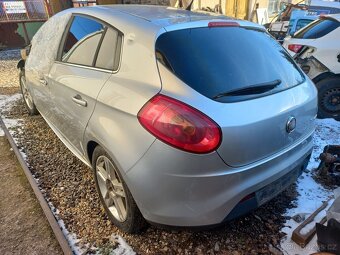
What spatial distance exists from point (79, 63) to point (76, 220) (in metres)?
1.34

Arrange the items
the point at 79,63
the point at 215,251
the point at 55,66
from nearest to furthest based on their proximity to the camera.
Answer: the point at 215,251
the point at 79,63
the point at 55,66

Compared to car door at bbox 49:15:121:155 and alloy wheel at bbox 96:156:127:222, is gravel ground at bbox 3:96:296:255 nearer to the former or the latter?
alloy wheel at bbox 96:156:127:222

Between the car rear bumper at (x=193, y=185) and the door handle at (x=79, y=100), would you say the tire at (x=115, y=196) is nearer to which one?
the car rear bumper at (x=193, y=185)

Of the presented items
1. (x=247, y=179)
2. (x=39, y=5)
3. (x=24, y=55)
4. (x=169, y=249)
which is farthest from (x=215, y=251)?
(x=39, y=5)

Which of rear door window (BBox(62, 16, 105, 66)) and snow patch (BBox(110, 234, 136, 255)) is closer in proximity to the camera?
snow patch (BBox(110, 234, 136, 255))

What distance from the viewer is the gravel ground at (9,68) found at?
738cm

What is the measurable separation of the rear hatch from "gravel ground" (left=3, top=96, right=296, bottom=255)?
76 centimetres

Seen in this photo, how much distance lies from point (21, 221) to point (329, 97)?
14.8 feet

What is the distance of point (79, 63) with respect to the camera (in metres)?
2.69

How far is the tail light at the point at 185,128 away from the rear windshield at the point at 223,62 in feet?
0.57

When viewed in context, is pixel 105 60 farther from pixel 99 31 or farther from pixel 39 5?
pixel 39 5

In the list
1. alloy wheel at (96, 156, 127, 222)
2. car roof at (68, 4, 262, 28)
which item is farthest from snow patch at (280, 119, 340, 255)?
car roof at (68, 4, 262, 28)

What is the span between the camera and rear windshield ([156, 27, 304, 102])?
6.18 feet

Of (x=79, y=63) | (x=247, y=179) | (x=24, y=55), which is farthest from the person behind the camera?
(x=24, y=55)
